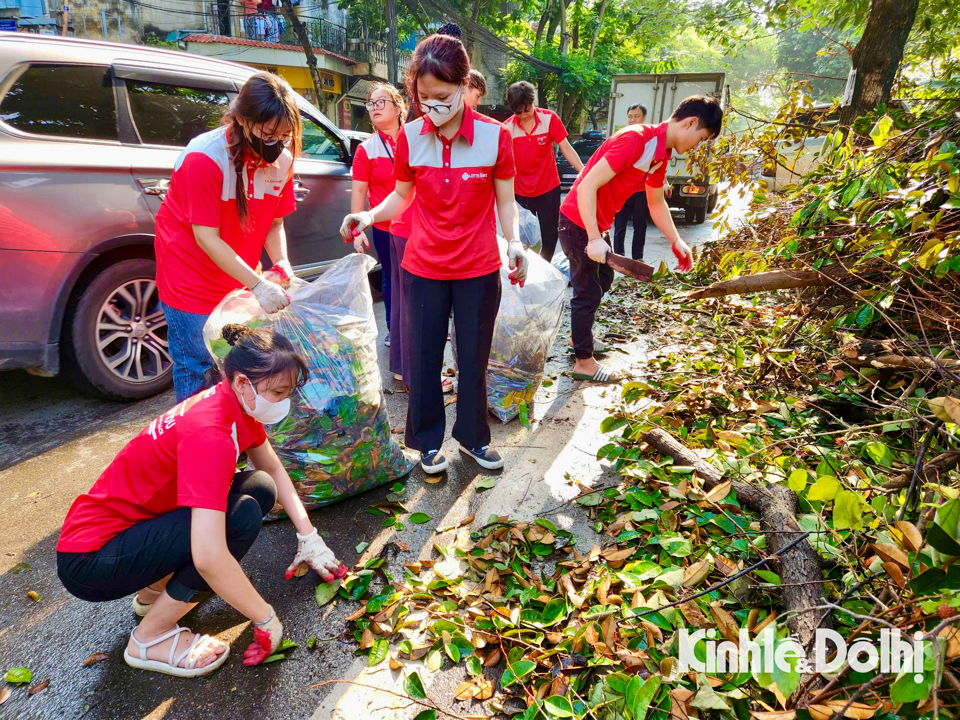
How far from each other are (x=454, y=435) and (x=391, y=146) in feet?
6.03

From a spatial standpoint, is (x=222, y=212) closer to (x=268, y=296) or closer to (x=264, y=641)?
(x=268, y=296)

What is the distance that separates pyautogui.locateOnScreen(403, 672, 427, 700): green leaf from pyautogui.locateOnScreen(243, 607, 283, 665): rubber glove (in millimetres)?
443

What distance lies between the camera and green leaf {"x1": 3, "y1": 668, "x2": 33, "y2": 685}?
1787 mm

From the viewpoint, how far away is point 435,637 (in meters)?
1.99

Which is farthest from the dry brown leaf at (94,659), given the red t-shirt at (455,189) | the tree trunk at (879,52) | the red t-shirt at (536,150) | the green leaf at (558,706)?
the tree trunk at (879,52)

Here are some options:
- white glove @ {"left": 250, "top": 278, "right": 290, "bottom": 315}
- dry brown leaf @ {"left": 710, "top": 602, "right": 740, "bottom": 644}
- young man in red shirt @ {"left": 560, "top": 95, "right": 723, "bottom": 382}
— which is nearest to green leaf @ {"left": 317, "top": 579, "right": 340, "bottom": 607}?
white glove @ {"left": 250, "top": 278, "right": 290, "bottom": 315}

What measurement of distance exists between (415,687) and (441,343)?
1.46m

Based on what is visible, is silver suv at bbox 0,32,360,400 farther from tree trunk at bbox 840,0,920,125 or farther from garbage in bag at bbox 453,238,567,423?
tree trunk at bbox 840,0,920,125

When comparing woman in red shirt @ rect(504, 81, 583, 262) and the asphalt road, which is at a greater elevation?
woman in red shirt @ rect(504, 81, 583, 262)

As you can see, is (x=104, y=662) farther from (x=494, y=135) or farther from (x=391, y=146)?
(x=391, y=146)

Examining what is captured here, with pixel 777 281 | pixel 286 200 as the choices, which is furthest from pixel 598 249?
pixel 286 200

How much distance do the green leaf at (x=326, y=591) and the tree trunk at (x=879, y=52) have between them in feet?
16.5

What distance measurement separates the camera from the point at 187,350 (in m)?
2.43

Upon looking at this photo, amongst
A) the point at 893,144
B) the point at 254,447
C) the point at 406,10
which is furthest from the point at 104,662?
the point at 406,10
